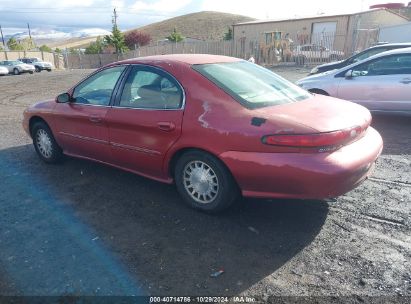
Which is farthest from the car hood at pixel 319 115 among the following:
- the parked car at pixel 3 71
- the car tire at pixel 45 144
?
the parked car at pixel 3 71

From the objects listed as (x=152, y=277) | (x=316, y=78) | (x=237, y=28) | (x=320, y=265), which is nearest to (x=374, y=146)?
(x=320, y=265)

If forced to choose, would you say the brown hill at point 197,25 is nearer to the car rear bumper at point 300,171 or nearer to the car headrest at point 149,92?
the car headrest at point 149,92

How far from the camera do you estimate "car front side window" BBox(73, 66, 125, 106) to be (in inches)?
172

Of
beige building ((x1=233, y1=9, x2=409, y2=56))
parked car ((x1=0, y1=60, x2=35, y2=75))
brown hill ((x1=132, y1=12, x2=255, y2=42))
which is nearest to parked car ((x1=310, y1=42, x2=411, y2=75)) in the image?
beige building ((x1=233, y1=9, x2=409, y2=56))

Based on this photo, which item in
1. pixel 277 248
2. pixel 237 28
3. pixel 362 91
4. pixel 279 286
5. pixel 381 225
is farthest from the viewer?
pixel 237 28

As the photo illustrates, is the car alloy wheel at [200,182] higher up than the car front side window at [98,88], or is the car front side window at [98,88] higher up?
the car front side window at [98,88]

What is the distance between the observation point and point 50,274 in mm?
2840

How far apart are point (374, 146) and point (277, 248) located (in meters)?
1.46

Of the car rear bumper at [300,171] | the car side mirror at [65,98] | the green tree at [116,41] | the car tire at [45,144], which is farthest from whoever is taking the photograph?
the green tree at [116,41]

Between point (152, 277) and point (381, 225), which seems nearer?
point (152, 277)

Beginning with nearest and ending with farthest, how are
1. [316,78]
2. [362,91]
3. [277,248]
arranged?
[277,248] < [362,91] < [316,78]

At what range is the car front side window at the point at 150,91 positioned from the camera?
12.4ft

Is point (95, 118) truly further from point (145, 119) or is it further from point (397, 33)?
point (397, 33)

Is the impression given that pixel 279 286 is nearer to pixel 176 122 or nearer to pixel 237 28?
pixel 176 122
